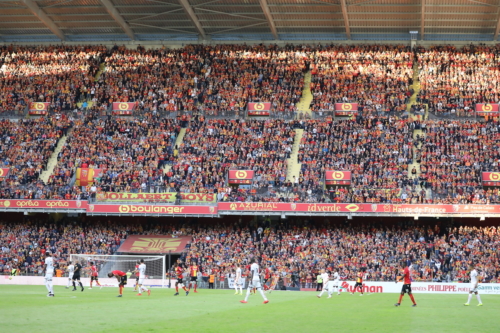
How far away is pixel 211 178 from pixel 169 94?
1421cm

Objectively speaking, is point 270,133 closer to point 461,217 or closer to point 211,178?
point 211,178

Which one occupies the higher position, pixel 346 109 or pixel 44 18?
pixel 44 18

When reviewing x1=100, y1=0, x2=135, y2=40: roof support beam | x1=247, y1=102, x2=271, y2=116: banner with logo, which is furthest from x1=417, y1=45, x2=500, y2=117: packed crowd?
x1=100, y1=0, x2=135, y2=40: roof support beam

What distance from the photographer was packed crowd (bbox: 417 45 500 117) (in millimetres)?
58594

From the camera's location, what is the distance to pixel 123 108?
208ft

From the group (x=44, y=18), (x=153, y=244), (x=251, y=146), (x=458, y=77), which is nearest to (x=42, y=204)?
(x=153, y=244)

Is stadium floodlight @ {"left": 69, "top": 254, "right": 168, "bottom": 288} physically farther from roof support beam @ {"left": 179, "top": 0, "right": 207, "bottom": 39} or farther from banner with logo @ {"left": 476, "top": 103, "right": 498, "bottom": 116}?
banner with logo @ {"left": 476, "top": 103, "right": 498, "bottom": 116}

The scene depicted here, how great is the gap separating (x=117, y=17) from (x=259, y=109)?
18.1 meters

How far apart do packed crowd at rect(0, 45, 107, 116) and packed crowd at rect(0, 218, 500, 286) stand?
612 inches

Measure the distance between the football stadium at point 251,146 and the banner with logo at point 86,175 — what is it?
0.12 meters

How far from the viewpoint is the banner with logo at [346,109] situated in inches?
2359

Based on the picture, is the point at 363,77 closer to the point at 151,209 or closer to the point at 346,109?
the point at 346,109

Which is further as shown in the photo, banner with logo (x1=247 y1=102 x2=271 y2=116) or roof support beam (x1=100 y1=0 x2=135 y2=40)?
roof support beam (x1=100 y1=0 x2=135 y2=40)

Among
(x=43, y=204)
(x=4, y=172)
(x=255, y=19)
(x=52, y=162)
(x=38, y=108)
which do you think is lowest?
(x=43, y=204)
